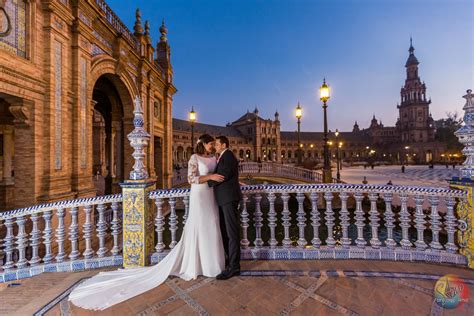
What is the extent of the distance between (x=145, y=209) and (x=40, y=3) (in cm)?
695

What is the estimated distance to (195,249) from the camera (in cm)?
320

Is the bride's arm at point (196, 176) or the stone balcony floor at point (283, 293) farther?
the bride's arm at point (196, 176)

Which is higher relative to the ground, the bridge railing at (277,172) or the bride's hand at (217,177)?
the bride's hand at (217,177)

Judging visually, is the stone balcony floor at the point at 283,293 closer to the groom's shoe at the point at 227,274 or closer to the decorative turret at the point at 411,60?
the groom's shoe at the point at 227,274

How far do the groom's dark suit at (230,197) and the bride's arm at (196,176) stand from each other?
0.08 m

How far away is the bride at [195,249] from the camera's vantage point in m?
3.10

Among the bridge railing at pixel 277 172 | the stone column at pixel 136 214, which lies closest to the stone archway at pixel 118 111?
the bridge railing at pixel 277 172

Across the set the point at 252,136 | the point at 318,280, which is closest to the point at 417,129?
the point at 252,136

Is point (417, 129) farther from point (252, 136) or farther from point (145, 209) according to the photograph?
point (145, 209)

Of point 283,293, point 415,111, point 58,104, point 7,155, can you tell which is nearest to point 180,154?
point 7,155

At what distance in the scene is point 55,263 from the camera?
371 cm

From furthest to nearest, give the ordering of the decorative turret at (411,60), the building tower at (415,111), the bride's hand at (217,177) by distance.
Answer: the decorative turret at (411,60)
the building tower at (415,111)
the bride's hand at (217,177)

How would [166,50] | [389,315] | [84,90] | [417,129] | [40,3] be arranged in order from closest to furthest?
[389,315], [40,3], [84,90], [166,50], [417,129]

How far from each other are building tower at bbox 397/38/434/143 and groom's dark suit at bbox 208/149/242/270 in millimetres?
88858
